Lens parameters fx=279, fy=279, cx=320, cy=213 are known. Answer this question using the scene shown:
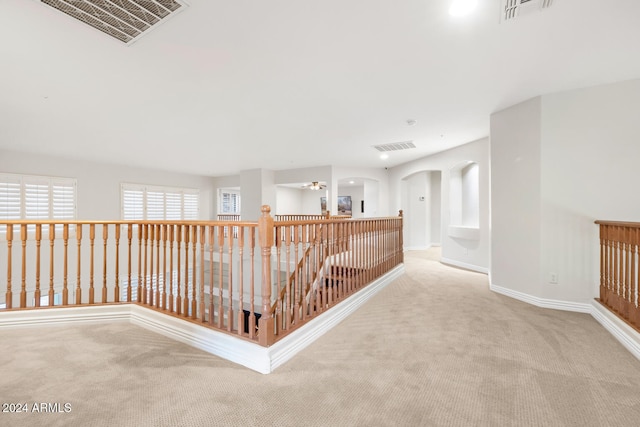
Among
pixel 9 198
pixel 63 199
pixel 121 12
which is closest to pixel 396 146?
pixel 121 12

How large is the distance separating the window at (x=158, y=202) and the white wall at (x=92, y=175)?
0.62 ft

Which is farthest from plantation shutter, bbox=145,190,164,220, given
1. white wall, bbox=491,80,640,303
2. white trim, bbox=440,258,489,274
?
white wall, bbox=491,80,640,303

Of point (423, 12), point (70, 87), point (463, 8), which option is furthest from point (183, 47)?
point (463, 8)

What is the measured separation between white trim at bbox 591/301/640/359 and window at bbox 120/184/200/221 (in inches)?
392

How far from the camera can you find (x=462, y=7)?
194 centimetres

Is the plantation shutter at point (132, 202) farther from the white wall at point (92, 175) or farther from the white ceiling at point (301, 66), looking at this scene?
the white ceiling at point (301, 66)

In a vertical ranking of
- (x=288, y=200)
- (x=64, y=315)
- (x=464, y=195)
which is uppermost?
→ (x=288, y=200)

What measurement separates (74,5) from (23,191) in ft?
21.8

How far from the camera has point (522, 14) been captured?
2.02 meters

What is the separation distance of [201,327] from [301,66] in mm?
2555

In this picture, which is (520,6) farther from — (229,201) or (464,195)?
(229,201)

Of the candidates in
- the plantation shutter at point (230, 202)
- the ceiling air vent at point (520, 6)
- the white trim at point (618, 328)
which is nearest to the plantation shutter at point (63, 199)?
the plantation shutter at point (230, 202)

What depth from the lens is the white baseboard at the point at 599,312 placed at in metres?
2.29

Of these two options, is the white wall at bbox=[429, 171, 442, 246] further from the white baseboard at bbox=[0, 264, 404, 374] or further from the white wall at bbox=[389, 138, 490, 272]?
the white baseboard at bbox=[0, 264, 404, 374]
